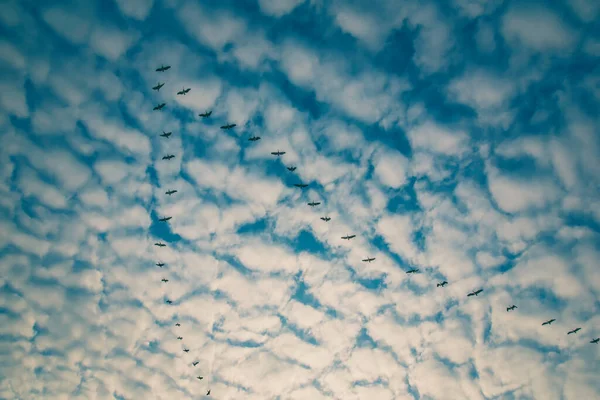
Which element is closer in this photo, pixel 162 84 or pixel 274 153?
pixel 162 84

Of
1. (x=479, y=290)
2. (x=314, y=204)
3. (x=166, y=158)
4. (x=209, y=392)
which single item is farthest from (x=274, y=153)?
(x=209, y=392)

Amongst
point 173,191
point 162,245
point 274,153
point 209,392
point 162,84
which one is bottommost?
point 209,392

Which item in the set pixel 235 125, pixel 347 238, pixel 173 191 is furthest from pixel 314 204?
pixel 173 191

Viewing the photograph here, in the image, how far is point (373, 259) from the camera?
47.6m

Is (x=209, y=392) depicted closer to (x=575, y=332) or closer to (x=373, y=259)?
(x=373, y=259)

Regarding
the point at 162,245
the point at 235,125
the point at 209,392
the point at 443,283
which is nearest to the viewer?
the point at 235,125

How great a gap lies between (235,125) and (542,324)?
52.0 m

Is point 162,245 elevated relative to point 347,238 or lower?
Result: lower

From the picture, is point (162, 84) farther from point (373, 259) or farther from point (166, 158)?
point (373, 259)

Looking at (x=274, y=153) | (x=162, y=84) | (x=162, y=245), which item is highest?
(x=162, y=84)

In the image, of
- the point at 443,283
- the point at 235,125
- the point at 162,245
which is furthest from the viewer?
the point at 162,245

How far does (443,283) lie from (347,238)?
50.4ft

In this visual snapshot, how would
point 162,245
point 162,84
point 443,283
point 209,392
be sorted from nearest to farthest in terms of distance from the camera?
1. point 162,84
2. point 443,283
3. point 162,245
4. point 209,392

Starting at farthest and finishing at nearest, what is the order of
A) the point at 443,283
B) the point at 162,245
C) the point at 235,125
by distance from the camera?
the point at 162,245 < the point at 443,283 < the point at 235,125
